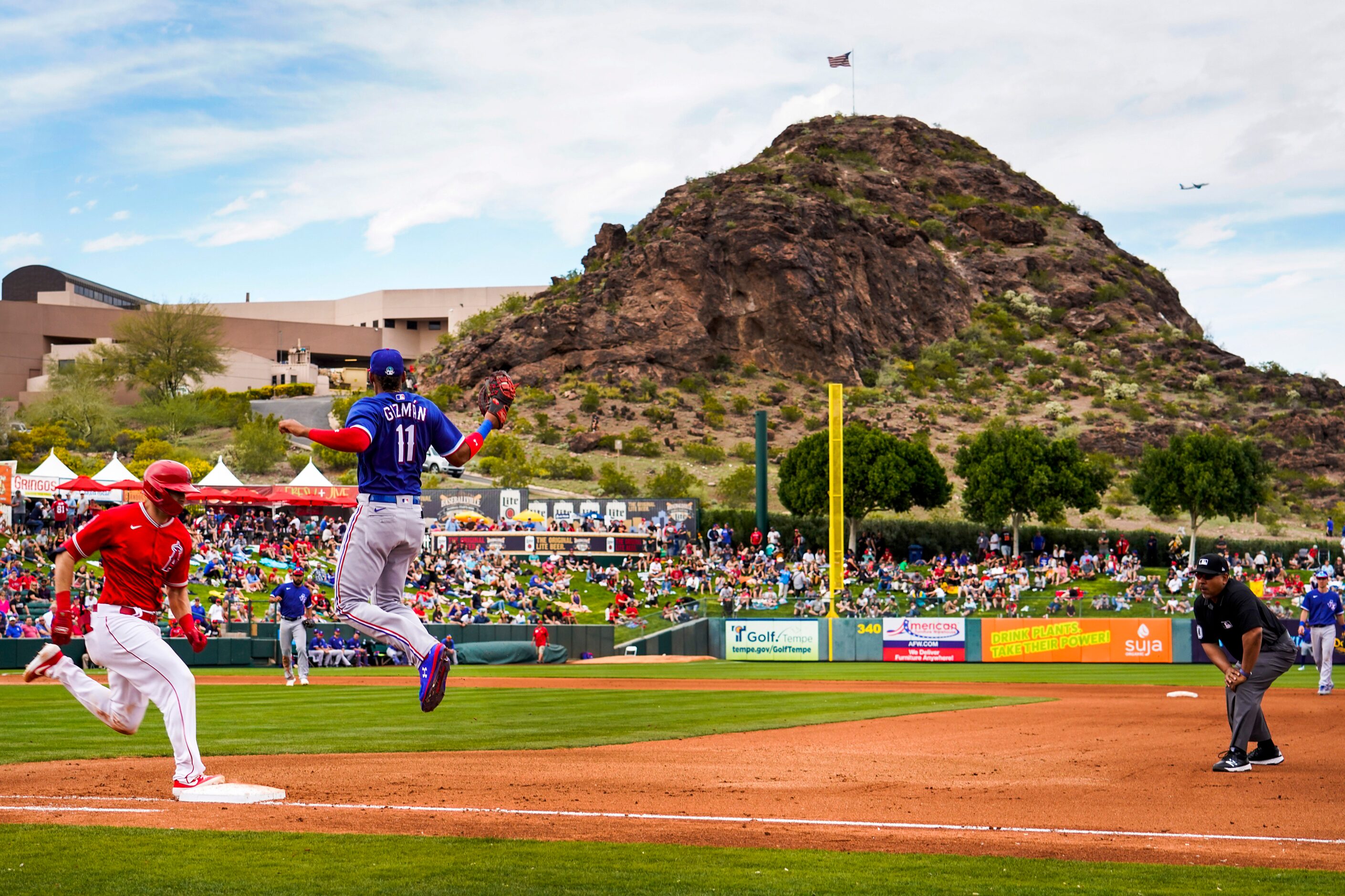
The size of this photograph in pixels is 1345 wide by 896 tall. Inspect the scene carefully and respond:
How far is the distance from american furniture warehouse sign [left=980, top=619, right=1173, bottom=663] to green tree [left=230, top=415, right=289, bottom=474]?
160 feet

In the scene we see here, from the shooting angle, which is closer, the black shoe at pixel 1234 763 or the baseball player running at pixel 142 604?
the baseball player running at pixel 142 604

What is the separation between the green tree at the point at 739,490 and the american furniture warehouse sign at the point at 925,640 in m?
34.1

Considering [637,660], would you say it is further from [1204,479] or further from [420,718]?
[1204,479]

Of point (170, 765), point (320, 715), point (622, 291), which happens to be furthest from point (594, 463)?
point (170, 765)

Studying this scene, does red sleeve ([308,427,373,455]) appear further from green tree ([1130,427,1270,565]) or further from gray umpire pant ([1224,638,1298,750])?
green tree ([1130,427,1270,565])

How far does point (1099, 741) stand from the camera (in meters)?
12.9

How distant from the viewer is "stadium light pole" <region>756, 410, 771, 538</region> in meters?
54.6

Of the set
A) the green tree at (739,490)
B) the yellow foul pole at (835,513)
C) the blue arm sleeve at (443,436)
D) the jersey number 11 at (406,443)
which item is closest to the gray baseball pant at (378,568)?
the jersey number 11 at (406,443)

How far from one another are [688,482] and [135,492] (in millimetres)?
35647

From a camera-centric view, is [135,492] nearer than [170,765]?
No

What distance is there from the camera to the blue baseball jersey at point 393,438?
27.2 ft

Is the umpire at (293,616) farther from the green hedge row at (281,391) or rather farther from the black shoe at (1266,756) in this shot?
the green hedge row at (281,391)

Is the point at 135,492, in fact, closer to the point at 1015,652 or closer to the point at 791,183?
the point at 1015,652

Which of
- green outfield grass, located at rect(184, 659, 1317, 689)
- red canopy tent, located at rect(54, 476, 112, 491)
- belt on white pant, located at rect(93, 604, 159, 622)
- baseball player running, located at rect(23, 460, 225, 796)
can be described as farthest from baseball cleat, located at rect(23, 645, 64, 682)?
red canopy tent, located at rect(54, 476, 112, 491)
